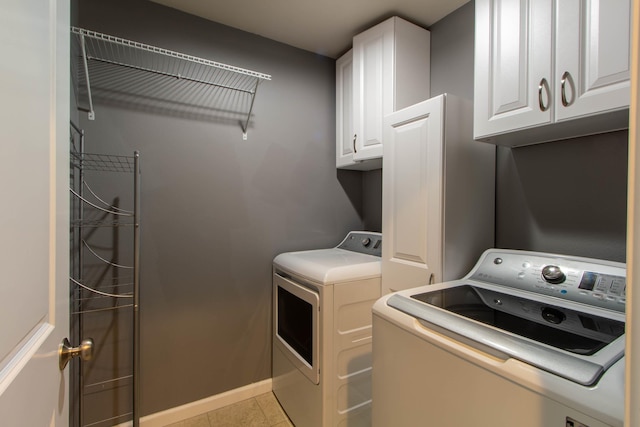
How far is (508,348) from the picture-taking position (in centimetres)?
72

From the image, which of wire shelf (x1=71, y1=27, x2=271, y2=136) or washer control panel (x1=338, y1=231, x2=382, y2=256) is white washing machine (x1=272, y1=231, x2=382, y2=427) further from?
wire shelf (x1=71, y1=27, x2=271, y2=136)

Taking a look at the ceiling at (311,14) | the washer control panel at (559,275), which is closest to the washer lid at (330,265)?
the washer control panel at (559,275)

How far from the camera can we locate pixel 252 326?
1.98 m

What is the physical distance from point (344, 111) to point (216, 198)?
1167 mm

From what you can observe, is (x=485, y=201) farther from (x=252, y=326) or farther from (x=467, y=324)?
(x=252, y=326)

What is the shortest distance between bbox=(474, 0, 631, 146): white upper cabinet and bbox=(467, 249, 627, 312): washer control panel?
→ 535mm

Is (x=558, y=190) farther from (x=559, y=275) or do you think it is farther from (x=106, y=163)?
(x=106, y=163)

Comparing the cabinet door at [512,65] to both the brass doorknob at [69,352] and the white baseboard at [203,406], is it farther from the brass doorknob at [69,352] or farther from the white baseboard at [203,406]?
the white baseboard at [203,406]

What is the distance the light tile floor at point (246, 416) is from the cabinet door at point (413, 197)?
111 centimetres

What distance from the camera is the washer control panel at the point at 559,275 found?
96cm

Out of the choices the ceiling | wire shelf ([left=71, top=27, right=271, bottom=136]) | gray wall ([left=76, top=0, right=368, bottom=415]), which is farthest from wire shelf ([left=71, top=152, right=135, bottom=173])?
the ceiling

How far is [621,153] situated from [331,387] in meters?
1.66

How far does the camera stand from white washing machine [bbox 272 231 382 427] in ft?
4.76

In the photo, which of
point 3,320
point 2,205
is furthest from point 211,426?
point 2,205
